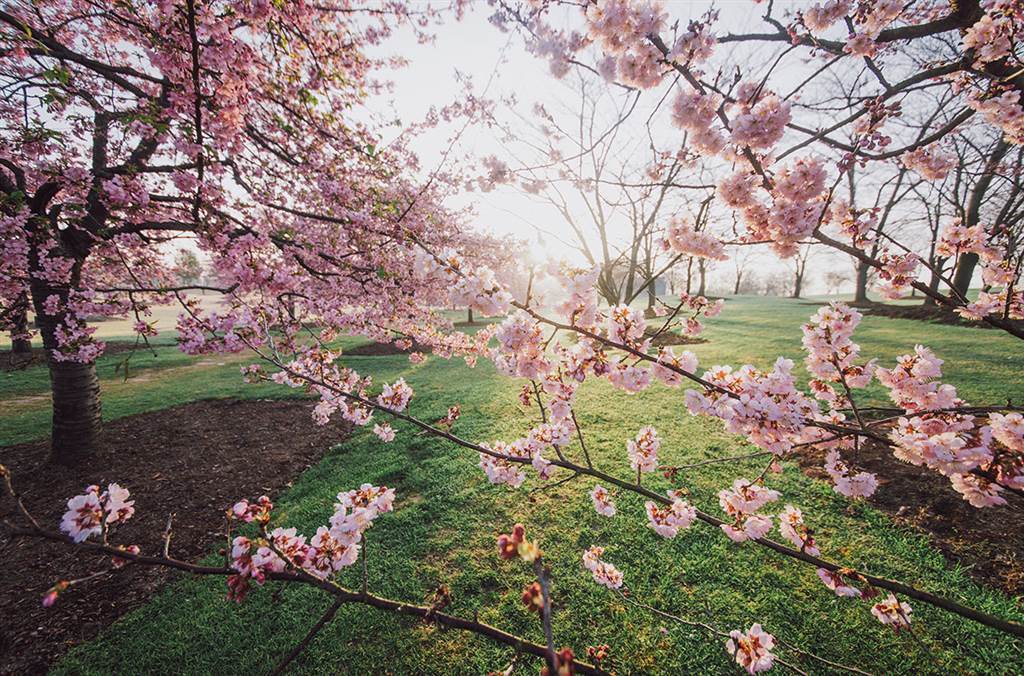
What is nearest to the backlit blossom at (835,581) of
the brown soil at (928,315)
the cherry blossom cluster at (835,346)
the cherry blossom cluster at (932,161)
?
the cherry blossom cluster at (835,346)

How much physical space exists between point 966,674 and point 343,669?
416 cm

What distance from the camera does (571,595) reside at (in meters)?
Result: 3.24

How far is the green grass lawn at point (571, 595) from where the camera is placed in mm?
2723

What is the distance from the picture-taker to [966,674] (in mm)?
2426

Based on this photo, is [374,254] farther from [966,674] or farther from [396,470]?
[966,674]

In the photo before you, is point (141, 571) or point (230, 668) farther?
point (141, 571)

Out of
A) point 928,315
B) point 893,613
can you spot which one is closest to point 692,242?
point 893,613

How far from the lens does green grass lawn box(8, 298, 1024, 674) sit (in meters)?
2.72

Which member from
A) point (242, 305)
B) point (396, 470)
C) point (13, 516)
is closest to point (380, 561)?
point (396, 470)

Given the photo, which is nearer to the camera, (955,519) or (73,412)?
(955,519)

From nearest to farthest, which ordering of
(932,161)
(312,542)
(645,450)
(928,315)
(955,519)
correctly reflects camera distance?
(312,542) → (645,450) → (932,161) → (955,519) → (928,315)

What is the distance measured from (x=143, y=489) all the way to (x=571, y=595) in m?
5.70

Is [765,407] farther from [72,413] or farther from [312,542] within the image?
[72,413]

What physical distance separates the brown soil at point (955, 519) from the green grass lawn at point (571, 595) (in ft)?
0.60
